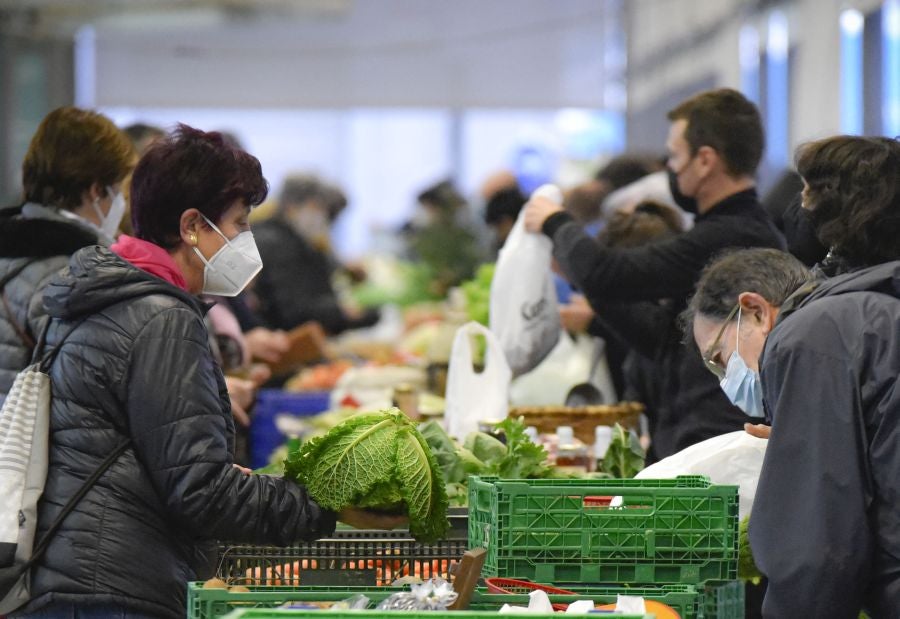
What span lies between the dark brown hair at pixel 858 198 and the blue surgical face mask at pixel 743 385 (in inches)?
21.4

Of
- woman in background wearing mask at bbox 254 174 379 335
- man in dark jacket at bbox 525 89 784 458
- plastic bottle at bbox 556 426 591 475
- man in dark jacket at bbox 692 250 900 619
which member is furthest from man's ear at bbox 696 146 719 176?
woman in background wearing mask at bbox 254 174 379 335

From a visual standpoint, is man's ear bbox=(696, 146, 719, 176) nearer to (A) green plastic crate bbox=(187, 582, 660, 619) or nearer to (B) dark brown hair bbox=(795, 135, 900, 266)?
(B) dark brown hair bbox=(795, 135, 900, 266)

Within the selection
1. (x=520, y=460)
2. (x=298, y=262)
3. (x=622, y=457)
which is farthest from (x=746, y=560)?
(x=298, y=262)

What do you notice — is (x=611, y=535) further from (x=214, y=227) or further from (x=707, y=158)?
(x=707, y=158)

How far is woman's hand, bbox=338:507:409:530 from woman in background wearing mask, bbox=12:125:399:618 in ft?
0.19

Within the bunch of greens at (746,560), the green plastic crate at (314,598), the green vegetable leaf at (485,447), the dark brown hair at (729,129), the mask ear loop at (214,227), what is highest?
the dark brown hair at (729,129)

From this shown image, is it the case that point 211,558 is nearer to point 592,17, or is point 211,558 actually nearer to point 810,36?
point 810,36

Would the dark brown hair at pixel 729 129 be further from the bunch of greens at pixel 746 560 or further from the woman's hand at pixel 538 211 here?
the bunch of greens at pixel 746 560

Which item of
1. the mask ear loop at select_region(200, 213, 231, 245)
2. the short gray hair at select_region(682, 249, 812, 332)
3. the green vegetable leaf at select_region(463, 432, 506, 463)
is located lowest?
the green vegetable leaf at select_region(463, 432, 506, 463)

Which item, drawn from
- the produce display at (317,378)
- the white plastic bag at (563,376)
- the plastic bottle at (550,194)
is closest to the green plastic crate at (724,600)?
the plastic bottle at (550,194)

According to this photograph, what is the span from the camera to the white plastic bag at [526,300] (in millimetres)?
4879

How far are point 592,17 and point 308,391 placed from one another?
10200mm

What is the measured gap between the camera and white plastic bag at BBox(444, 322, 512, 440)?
14.9ft

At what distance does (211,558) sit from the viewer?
2.94 meters
